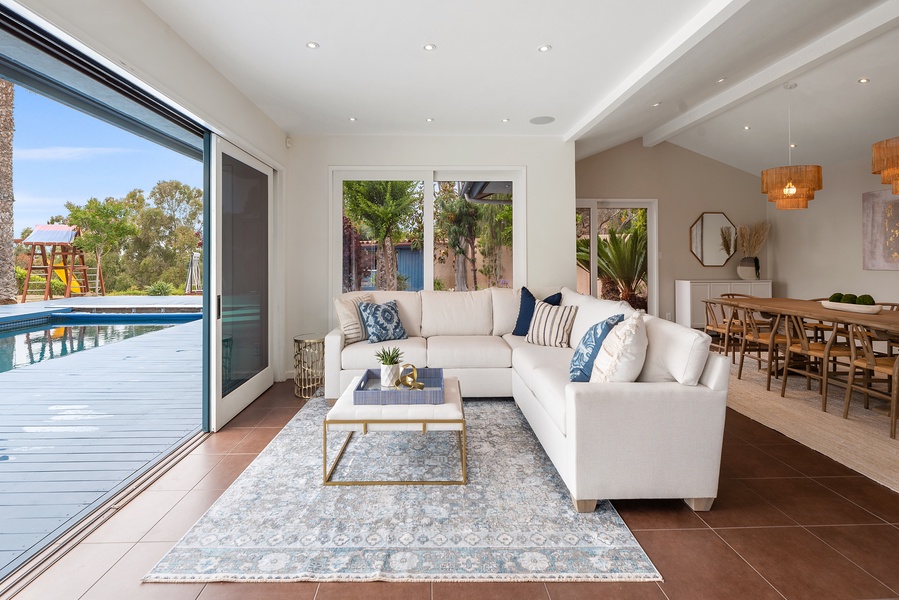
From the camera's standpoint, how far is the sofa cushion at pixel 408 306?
452 centimetres

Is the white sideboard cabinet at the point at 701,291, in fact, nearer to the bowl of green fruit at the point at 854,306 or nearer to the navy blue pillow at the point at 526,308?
the bowl of green fruit at the point at 854,306

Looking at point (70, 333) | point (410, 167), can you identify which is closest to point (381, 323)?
point (410, 167)

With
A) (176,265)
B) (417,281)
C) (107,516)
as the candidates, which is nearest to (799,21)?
(417,281)

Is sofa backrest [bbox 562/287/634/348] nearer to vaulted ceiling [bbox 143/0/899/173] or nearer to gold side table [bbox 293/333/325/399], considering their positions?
vaulted ceiling [bbox 143/0/899/173]

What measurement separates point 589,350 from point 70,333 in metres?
7.97

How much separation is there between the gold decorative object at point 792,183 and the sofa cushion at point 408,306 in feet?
12.6

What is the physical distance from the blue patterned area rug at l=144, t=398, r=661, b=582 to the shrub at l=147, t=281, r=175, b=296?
5.97m

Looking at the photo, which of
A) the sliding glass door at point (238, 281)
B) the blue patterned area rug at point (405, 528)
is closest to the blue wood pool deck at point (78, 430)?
the sliding glass door at point (238, 281)

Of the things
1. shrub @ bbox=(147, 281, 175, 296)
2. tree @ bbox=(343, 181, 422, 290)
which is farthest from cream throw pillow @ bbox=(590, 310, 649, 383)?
shrub @ bbox=(147, 281, 175, 296)

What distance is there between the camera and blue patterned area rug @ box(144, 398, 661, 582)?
1.72m

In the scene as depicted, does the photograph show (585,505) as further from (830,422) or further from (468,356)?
(830,422)

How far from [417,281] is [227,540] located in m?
3.53

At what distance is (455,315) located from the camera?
4.54m

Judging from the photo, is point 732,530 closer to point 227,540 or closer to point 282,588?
Result: point 282,588
